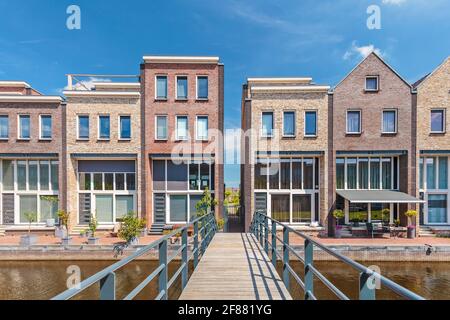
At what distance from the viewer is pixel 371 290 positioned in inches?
84.2

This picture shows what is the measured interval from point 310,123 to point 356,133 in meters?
2.90

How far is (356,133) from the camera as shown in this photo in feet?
47.7

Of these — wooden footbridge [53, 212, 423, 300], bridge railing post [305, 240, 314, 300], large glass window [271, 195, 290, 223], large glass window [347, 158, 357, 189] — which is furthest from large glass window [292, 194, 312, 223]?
bridge railing post [305, 240, 314, 300]

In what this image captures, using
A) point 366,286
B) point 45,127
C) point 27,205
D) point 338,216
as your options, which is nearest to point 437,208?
point 338,216

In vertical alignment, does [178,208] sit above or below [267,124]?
below

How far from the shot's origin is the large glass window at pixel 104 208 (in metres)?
15.5

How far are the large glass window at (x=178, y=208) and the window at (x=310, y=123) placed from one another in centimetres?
915

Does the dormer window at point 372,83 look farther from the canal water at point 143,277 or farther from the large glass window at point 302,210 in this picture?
the canal water at point 143,277

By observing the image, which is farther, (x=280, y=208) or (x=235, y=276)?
(x=280, y=208)

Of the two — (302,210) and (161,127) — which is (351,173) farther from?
(161,127)

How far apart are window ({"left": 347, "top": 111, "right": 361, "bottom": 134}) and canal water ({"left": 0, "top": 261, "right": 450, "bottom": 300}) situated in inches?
305

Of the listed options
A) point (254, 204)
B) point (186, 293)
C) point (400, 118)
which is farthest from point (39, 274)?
point (400, 118)

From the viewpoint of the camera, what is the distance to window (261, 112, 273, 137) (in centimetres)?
1461

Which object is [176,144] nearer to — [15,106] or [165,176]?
[165,176]
